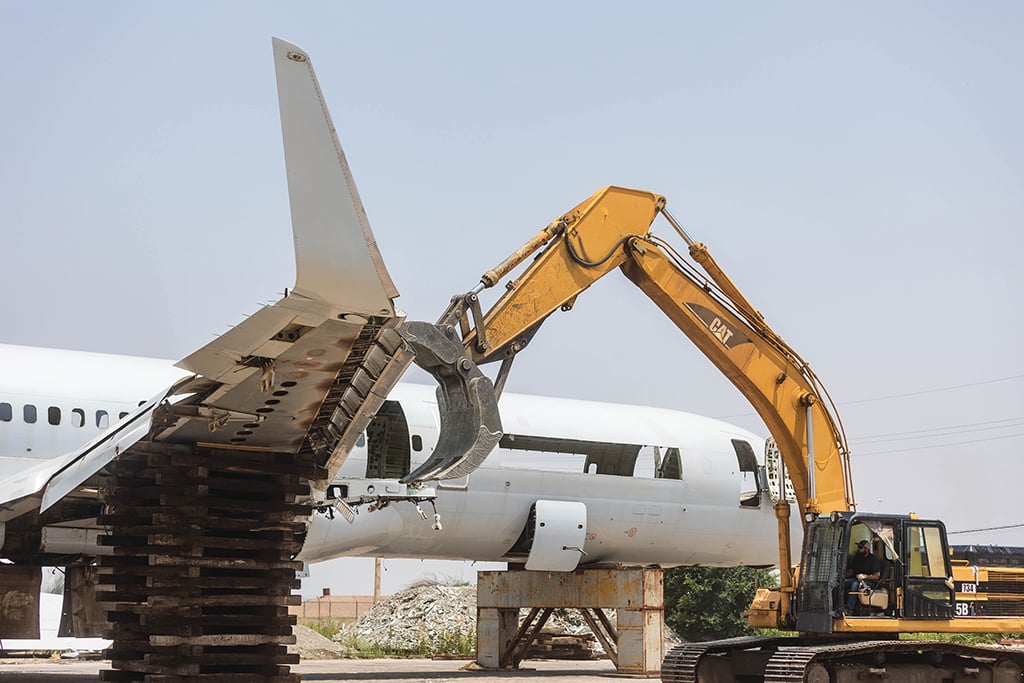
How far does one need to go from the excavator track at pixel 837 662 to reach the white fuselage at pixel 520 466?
4.44 metres

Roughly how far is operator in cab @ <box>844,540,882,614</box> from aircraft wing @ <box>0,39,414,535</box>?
6.01 meters

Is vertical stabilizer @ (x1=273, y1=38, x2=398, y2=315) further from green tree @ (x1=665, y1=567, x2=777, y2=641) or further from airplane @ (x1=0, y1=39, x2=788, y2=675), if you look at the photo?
green tree @ (x1=665, y1=567, x2=777, y2=641)

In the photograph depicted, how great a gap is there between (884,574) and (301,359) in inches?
305

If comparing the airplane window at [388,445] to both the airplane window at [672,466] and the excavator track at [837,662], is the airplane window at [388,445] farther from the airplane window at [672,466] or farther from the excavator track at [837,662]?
the excavator track at [837,662]

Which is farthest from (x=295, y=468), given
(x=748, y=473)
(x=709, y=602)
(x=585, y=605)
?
(x=709, y=602)

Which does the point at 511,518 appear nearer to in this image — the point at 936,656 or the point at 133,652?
the point at 936,656

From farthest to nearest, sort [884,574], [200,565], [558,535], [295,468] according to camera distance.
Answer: [558,535], [884,574], [295,468], [200,565]

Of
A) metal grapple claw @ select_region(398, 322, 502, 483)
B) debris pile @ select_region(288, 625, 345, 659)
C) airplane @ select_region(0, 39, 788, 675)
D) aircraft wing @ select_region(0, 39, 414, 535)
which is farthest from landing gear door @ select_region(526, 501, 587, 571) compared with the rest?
debris pile @ select_region(288, 625, 345, 659)

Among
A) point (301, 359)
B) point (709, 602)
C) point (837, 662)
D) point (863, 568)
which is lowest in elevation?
point (837, 662)

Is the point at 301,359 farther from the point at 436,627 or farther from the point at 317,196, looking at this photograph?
the point at 436,627

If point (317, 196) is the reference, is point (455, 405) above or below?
below

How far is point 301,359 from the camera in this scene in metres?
10.8

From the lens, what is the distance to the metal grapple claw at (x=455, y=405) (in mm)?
13445

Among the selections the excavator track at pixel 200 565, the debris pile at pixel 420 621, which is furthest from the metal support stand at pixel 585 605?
the excavator track at pixel 200 565
